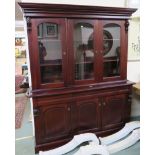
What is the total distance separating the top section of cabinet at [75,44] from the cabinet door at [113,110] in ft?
0.96

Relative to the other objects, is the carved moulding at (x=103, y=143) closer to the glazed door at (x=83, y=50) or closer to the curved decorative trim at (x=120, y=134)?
the curved decorative trim at (x=120, y=134)

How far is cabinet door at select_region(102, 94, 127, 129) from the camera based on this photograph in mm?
2449

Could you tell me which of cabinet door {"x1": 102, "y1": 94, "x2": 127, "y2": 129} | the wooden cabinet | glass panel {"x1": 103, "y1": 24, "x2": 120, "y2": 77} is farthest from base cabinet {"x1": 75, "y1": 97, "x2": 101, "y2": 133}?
glass panel {"x1": 103, "y1": 24, "x2": 120, "y2": 77}

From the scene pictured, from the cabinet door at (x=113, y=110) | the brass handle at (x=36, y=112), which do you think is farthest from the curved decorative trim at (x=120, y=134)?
the brass handle at (x=36, y=112)

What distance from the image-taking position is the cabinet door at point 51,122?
213cm

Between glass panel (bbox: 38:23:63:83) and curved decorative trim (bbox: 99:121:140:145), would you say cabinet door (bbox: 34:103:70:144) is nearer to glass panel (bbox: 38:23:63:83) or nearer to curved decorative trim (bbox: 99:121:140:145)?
glass panel (bbox: 38:23:63:83)

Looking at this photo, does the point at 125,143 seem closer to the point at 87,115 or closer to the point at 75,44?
the point at 87,115

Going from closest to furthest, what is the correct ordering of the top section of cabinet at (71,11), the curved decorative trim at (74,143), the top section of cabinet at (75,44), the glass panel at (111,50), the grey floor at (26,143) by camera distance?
the top section of cabinet at (71,11)
the top section of cabinet at (75,44)
the curved decorative trim at (74,143)
the grey floor at (26,143)
the glass panel at (111,50)

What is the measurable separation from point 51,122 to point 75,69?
0.75 meters

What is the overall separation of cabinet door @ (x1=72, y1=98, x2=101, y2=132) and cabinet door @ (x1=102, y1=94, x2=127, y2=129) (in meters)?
0.11

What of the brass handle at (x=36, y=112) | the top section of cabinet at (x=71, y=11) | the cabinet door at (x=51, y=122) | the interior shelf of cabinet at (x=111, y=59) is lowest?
the cabinet door at (x=51, y=122)
